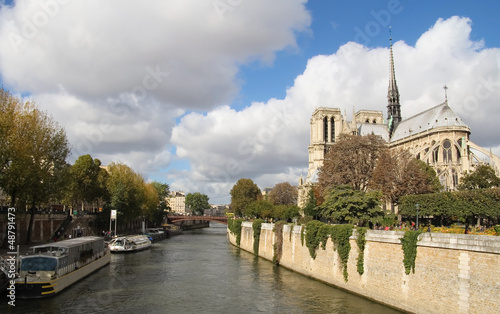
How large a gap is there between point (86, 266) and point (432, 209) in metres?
30.0

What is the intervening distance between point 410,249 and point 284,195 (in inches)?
3880

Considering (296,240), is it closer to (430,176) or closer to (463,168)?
(430,176)

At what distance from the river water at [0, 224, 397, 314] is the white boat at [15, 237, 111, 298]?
530mm

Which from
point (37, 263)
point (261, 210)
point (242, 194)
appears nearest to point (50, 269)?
point (37, 263)

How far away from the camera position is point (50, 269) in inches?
1005

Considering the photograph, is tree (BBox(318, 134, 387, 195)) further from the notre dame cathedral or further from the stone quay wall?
the stone quay wall

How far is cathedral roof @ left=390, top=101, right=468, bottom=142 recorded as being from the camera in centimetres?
8388

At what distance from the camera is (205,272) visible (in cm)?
3719

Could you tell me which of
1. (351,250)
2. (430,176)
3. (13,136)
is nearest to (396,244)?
(351,250)

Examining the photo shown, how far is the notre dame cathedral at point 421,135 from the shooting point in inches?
2908

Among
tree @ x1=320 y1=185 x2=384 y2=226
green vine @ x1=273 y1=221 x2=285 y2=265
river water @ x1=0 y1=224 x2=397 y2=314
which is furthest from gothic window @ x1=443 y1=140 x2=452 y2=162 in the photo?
river water @ x1=0 y1=224 x2=397 y2=314

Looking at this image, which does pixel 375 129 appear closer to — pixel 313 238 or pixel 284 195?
pixel 284 195

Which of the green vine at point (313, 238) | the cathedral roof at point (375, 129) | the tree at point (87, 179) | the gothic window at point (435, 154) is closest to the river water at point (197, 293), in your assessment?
the green vine at point (313, 238)

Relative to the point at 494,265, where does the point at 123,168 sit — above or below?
above
